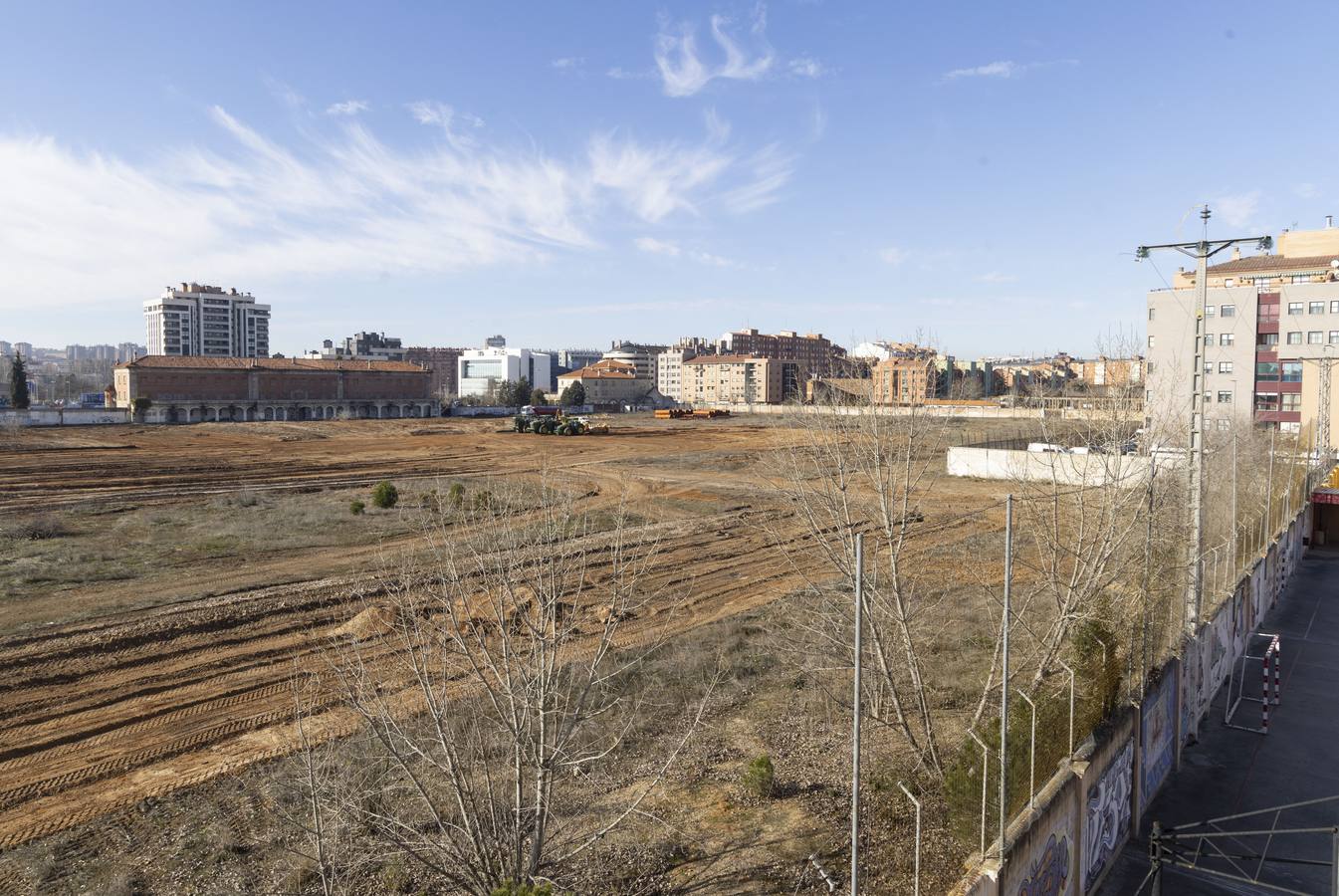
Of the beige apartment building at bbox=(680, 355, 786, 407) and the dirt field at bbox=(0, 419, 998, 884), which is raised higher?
the beige apartment building at bbox=(680, 355, 786, 407)

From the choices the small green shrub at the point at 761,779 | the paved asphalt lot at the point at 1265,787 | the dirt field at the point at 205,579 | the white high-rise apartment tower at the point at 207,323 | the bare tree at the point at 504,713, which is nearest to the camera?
the bare tree at the point at 504,713

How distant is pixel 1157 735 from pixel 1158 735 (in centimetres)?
7

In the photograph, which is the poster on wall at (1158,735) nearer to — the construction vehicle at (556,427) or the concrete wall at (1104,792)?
the concrete wall at (1104,792)

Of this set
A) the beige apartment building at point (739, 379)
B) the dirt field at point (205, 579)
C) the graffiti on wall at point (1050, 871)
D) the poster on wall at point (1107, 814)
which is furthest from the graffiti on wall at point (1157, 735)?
the beige apartment building at point (739, 379)

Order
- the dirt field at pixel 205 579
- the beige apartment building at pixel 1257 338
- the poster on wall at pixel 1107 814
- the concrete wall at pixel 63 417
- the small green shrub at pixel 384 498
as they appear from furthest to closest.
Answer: the concrete wall at pixel 63 417 → the beige apartment building at pixel 1257 338 → the small green shrub at pixel 384 498 → the dirt field at pixel 205 579 → the poster on wall at pixel 1107 814

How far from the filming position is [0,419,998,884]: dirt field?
12.4 meters

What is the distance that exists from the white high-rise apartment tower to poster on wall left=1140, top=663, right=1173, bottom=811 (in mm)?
204181

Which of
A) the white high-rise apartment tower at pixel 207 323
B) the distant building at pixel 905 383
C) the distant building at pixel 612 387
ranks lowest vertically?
the distant building at pixel 905 383

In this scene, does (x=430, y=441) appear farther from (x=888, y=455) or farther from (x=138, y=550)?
(x=888, y=455)

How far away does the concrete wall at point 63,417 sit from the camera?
81.9 metres

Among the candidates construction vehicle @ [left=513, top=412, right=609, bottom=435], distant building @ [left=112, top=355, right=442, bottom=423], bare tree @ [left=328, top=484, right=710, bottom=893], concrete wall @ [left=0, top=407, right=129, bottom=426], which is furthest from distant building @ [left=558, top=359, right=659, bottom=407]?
bare tree @ [left=328, top=484, right=710, bottom=893]

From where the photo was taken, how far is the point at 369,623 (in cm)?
1777

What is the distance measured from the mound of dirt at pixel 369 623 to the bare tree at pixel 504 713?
0.12 feet

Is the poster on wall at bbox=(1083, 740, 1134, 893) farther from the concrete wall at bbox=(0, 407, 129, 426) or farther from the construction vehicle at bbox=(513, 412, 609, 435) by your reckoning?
the concrete wall at bbox=(0, 407, 129, 426)
